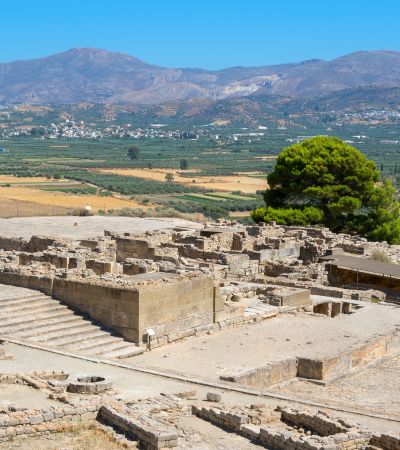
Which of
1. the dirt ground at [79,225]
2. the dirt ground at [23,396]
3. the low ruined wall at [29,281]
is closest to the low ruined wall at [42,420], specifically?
the dirt ground at [23,396]

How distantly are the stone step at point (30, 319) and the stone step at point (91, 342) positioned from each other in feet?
3.36

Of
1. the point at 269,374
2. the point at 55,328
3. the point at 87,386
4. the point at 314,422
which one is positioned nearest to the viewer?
the point at 314,422

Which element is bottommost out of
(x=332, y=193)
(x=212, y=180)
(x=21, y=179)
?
(x=212, y=180)

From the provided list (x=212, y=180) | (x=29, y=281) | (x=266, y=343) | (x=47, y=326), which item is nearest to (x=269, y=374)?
(x=266, y=343)

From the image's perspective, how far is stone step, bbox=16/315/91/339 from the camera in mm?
17891

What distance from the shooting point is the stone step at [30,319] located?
59.1 feet

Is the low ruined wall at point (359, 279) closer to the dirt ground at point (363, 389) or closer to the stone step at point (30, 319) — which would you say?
the dirt ground at point (363, 389)

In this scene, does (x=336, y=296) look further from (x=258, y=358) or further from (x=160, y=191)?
(x=160, y=191)

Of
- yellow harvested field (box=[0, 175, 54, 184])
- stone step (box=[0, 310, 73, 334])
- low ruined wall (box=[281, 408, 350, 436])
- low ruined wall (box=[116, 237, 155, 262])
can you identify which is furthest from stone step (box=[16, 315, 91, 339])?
yellow harvested field (box=[0, 175, 54, 184])

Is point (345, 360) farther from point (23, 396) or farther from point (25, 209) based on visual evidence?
point (25, 209)

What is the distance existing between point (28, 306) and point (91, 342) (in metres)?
1.90

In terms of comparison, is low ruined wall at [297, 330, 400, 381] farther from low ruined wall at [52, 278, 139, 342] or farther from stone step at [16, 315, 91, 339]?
stone step at [16, 315, 91, 339]

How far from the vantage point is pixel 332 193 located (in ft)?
124

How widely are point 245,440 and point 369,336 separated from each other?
8719mm
